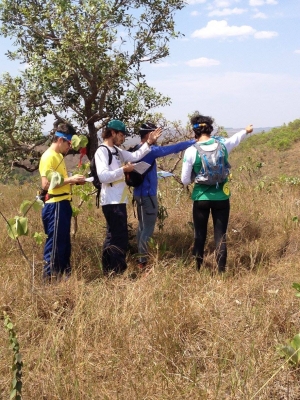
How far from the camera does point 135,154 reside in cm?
428

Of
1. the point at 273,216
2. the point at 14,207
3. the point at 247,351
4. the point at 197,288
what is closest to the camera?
the point at 247,351

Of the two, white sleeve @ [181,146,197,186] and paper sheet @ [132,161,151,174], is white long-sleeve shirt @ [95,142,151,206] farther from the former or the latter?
white sleeve @ [181,146,197,186]

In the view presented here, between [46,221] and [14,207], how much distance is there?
3404mm

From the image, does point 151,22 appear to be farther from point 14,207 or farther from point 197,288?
point 14,207

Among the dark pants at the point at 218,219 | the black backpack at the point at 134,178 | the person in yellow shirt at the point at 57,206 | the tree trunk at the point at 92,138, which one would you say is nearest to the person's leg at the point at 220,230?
the dark pants at the point at 218,219

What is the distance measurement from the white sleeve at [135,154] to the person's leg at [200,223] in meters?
0.70

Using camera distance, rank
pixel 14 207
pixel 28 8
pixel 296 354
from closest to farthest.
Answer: pixel 296 354 < pixel 28 8 < pixel 14 207

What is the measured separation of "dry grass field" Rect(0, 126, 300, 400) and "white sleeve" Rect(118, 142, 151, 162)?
0.99 m

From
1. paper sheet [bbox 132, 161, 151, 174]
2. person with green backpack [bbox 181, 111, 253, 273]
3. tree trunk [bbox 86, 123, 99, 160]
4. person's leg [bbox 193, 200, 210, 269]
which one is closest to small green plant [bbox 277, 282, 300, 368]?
person with green backpack [bbox 181, 111, 253, 273]

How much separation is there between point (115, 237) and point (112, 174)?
65cm

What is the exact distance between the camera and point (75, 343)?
113 inches

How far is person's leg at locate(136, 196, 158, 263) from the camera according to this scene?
4.53 m

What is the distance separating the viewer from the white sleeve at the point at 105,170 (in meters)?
3.92

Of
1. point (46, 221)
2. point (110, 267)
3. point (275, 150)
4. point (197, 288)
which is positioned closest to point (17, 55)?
point (46, 221)
